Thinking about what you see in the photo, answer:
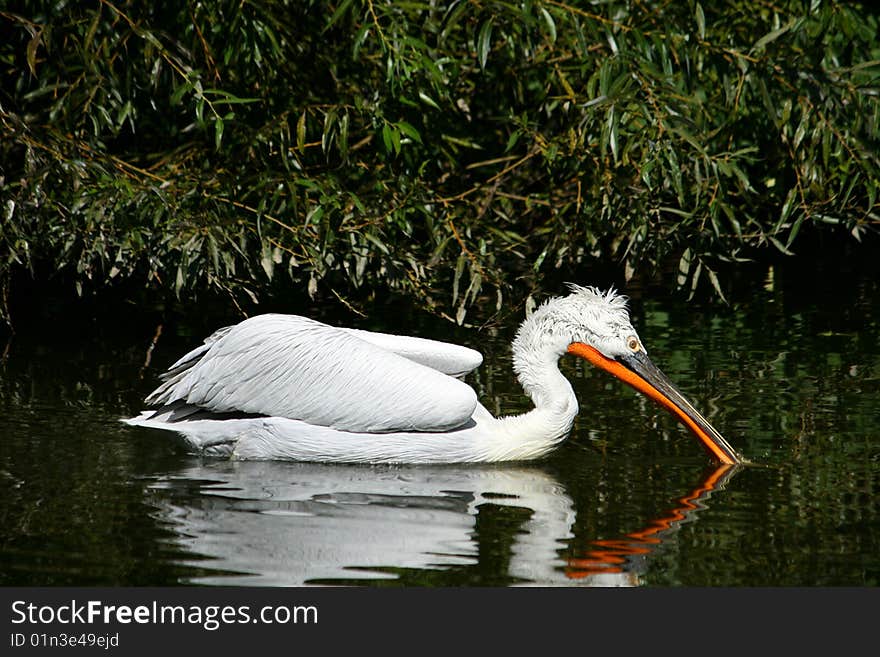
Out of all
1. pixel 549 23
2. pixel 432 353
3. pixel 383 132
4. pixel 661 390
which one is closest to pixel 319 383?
pixel 432 353

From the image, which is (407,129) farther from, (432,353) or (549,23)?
(432,353)

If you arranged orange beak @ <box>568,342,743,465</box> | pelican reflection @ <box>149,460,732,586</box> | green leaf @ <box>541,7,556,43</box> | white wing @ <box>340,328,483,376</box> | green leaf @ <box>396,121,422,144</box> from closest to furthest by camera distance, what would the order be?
pelican reflection @ <box>149,460,732,586</box> → orange beak @ <box>568,342,743,465</box> → white wing @ <box>340,328,483,376</box> → green leaf @ <box>541,7,556,43</box> → green leaf @ <box>396,121,422,144</box>

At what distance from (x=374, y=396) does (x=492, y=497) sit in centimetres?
69

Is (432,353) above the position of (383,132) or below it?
below

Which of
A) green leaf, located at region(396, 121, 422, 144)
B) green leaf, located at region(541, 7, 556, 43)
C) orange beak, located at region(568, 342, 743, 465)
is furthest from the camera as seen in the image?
green leaf, located at region(396, 121, 422, 144)

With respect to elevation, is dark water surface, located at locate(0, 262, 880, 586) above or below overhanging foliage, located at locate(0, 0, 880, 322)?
below

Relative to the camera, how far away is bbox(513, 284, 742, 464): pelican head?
5.86m

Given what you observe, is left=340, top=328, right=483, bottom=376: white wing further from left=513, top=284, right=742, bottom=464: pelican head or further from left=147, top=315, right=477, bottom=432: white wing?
left=513, top=284, right=742, bottom=464: pelican head

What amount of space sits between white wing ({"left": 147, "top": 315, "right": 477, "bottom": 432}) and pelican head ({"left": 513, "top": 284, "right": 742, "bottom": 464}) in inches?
14.0

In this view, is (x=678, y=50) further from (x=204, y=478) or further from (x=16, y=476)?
(x=16, y=476)

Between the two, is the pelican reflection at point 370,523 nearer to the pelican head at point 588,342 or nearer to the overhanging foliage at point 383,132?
the pelican head at point 588,342

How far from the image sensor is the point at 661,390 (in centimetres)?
584

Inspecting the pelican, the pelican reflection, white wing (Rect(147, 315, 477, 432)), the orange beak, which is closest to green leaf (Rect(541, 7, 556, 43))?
the pelican

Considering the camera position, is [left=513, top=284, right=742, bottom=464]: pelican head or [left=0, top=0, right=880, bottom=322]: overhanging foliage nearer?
[left=513, top=284, right=742, bottom=464]: pelican head
